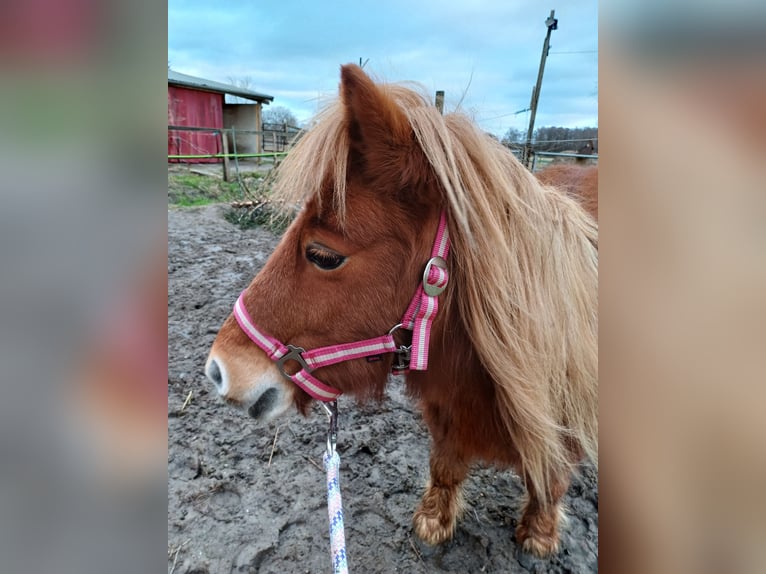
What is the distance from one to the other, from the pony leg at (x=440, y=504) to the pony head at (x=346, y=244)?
111cm

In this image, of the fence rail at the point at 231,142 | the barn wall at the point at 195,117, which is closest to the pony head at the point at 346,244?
the fence rail at the point at 231,142

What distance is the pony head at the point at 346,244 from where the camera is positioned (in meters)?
1.32

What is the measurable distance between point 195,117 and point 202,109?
2.33 ft

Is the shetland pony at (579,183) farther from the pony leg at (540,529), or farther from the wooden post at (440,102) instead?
the pony leg at (540,529)

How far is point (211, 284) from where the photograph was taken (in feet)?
17.0

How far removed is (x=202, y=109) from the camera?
19.4 metres

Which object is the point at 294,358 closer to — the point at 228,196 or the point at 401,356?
the point at 401,356

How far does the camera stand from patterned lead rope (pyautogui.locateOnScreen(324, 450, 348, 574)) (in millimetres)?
1039

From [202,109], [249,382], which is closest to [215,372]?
[249,382]
